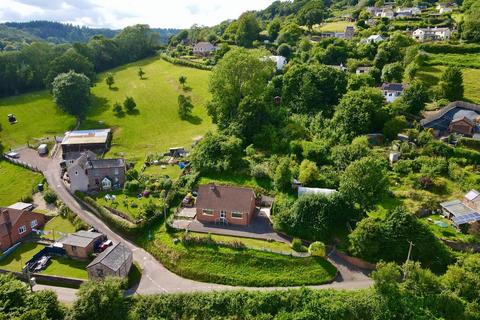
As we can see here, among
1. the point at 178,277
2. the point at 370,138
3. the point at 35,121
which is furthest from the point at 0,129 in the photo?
the point at 370,138

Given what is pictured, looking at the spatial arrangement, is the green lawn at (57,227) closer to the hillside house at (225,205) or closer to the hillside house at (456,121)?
the hillside house at (225,205)

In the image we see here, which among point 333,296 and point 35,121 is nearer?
point 333,296

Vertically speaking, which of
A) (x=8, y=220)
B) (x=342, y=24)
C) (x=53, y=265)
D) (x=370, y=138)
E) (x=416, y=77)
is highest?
(x=342, y=24)

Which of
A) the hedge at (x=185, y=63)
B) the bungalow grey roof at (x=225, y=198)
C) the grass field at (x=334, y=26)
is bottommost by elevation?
the bungalow grey roof at (x=225, y=198)

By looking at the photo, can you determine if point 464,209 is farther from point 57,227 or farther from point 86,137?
point 86,137

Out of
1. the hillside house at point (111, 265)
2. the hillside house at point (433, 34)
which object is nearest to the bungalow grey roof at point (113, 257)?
the hillside house at point (111, 265)

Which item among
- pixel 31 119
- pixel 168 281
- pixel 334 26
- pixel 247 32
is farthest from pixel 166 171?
pixel 334 26

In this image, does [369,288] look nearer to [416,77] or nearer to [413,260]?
[413,260]

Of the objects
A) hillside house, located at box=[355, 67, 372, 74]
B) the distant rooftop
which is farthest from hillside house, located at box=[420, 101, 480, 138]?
the distant rooftop
